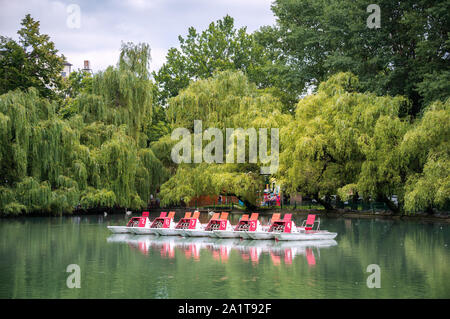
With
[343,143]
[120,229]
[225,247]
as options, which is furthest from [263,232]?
[343,143]

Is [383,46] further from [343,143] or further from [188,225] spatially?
[188,225]

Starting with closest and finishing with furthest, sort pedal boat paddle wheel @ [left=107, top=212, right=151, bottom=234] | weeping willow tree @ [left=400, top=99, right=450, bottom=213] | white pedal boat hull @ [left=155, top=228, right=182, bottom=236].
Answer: white pedal boat hull @ [left=155, top=228, right=182, bottom=236], pedal boat paddle wheel @ [left=107, top=212, right=151, bottom=234], weeping willow tree @ [left=400, top=99, right=450, bottom=213]

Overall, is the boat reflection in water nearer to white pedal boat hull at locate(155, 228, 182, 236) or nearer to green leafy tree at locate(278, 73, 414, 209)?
white pedal boat hull at locate(155, 228, 182, 236)

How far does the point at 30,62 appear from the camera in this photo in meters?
45.6

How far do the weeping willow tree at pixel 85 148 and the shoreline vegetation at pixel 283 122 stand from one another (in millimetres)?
88

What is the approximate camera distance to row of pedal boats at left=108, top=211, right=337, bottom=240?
25.9 meters

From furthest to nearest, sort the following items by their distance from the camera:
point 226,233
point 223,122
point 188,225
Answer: point 223,122
point 188,225
point 226,233

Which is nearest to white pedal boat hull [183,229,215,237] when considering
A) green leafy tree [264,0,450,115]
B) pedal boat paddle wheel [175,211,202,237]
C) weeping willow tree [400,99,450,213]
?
pedal boat paddle wheel [175,211,202,237]

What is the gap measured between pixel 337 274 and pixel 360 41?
26.9 metres

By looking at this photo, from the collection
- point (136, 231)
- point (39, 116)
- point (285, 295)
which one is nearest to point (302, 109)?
point (136, 231)

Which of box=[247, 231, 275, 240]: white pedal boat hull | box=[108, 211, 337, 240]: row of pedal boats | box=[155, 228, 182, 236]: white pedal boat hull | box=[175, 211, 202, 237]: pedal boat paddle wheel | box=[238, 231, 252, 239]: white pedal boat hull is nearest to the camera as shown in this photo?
box=[108, 211, 337, 240]: row of pedal boats

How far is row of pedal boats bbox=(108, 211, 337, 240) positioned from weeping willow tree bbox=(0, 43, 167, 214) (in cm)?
845

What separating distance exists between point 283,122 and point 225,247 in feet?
63.3

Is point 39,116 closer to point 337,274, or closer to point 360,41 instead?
point 360,41
